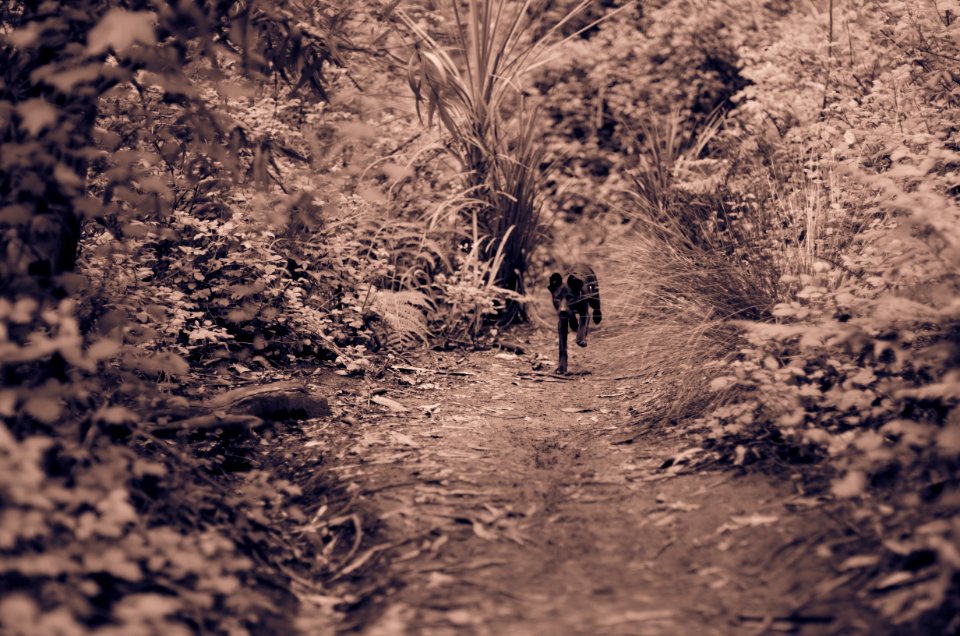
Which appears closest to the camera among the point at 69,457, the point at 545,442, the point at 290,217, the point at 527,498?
the point at 69,457

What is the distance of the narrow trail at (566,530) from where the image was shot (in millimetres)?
2232

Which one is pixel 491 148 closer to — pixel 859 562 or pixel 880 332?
pixel 880 332

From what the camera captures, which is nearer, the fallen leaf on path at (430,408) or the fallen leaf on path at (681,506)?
the fallen leaf on path at (681,506)

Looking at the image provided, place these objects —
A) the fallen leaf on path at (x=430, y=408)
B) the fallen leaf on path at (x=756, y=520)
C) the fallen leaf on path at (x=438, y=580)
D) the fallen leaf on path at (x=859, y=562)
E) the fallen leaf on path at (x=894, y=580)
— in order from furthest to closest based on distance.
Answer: the fallen leaf on path at (x=430, y=408) → the fallen leaf on path at (x=756, y=520) → the fallen leaf on path at (x=438, y=580) → the fallen leaf on path at (x=859, y=562) → the fallen leaf on path at (x=894, y=580)

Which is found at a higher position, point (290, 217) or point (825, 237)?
point (290, 217)

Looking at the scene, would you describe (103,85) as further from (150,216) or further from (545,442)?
(545,442)

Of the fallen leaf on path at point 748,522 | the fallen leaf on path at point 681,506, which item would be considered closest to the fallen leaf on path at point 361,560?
the fallen leaf on path at point 681,506

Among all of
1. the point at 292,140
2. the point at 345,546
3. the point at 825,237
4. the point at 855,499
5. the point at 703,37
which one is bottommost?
the point at 345,546

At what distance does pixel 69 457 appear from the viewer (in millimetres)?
2387

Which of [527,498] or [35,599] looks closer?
[35,599]

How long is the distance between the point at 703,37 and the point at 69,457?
9027mm

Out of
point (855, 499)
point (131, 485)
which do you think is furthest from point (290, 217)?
point (855, 499)

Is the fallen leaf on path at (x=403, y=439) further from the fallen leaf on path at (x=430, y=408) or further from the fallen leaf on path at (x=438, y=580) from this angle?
the fallen leaf on path at (x=438, y=580)

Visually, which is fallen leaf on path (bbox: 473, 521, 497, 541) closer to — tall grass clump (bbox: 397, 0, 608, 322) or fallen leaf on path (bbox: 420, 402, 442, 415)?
fallen leaf on path (bbox: 420, 402, 442, 415)
